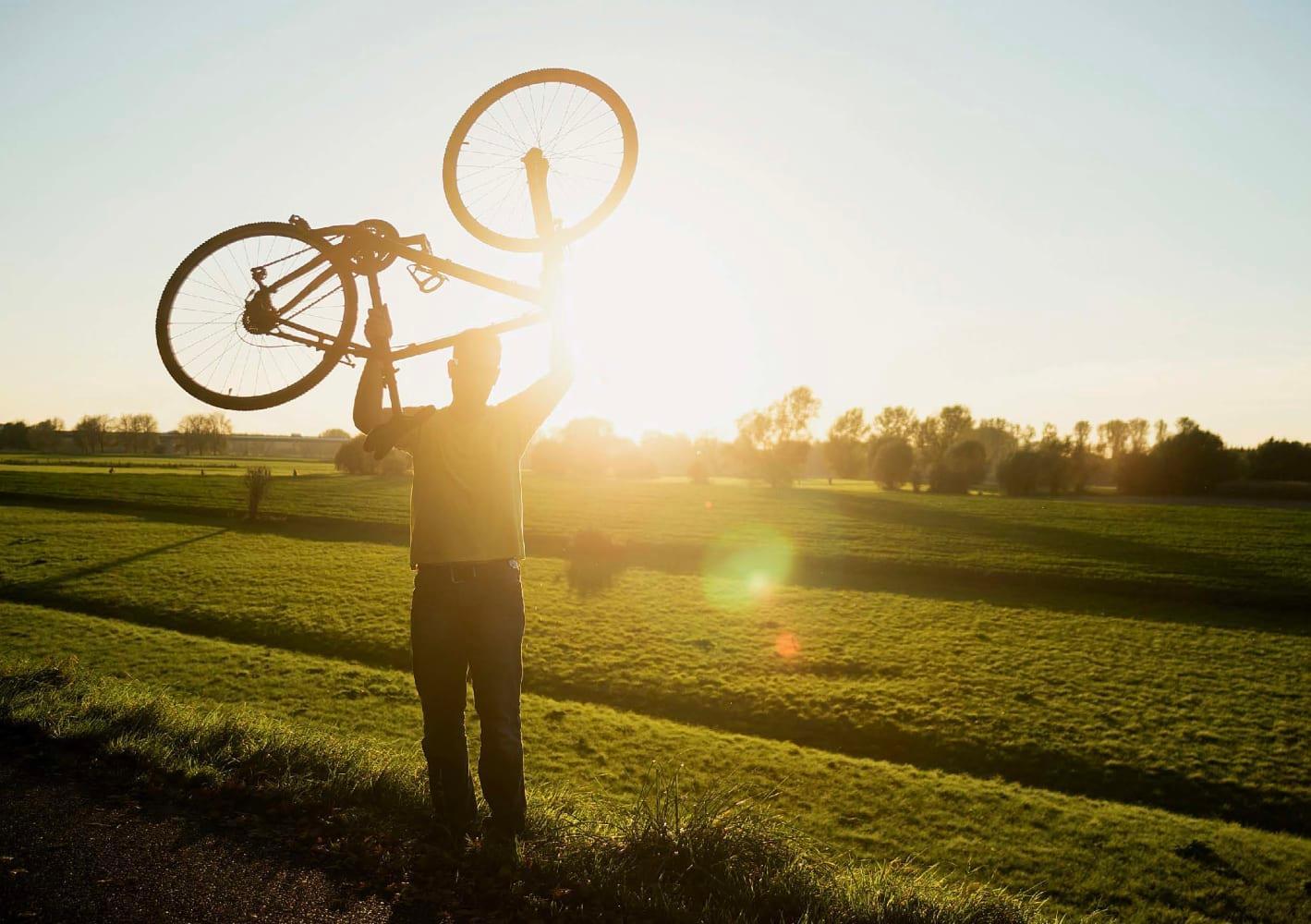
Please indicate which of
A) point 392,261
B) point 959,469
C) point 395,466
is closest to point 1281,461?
point 959,469

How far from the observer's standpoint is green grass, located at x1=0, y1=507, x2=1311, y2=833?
15.1 m

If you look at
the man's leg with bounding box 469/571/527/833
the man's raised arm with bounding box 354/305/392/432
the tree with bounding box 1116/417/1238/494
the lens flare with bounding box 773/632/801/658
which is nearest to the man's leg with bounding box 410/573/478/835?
the man's leg with bounding box 469/571/527/833

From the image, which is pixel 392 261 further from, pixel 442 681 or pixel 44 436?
pixel 44 436

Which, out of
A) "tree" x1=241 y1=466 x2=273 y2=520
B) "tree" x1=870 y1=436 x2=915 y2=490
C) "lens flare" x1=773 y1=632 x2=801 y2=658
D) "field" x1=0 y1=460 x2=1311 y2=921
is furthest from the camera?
"tree" x1=870 y1=436 x2=915 y2=490

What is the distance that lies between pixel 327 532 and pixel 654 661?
30606mm

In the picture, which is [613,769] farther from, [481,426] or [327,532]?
[327,532]

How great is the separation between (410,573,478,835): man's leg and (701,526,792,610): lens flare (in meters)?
22.8

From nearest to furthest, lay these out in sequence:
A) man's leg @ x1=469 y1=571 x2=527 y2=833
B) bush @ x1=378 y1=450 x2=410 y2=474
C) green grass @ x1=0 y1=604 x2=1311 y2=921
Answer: man's leg @ x1=469 y1=571 x2=527 y2=833 < green grass @ x1=0 y1=604 x2=1311 y2=921 < bush @ x1=378 y1=450 x2=410 y2=474

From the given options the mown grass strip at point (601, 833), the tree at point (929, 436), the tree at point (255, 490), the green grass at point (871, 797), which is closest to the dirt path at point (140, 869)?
the mown grass strip at point (601, 833)

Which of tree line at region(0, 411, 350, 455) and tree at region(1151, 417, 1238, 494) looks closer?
tree at region(1151, 417, 1238, 494)

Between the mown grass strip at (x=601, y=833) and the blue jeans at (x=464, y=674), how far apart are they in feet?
1.08

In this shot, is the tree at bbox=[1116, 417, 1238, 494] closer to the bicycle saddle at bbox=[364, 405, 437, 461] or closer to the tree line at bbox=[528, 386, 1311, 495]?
the tree line at bbox=[528, 386, 1311, 495]

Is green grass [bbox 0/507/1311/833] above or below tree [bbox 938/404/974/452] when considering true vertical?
below

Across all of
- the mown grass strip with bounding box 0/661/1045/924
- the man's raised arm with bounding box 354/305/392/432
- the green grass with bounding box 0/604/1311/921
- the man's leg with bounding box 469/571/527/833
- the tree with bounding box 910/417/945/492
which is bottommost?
the green grass with bounding box 0/604/1311/921
